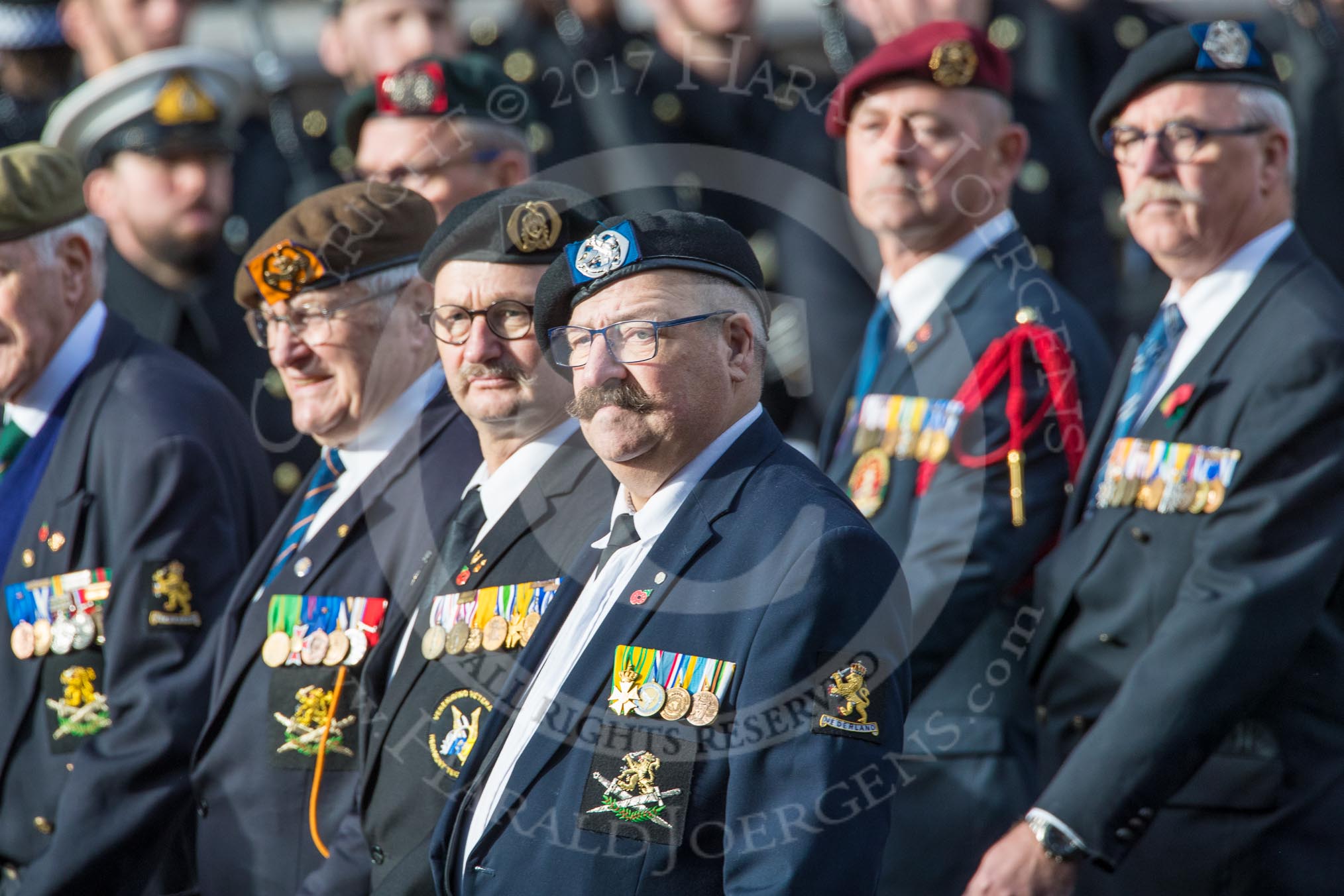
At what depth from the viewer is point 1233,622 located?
11.7 feet

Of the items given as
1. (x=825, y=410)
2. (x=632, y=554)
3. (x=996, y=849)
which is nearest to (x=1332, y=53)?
(x=825, y=410)

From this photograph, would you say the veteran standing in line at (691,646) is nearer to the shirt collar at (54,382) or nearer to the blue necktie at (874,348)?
the blue necktie at (874,348)

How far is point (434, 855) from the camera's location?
3.18m

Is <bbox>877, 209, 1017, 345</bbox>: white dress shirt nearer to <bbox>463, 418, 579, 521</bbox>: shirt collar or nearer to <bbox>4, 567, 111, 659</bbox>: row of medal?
<bbox>463, 418, 579, 521</bbox>: shirt collar

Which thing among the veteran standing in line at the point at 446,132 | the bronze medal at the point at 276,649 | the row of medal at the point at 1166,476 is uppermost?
the veteran standing in line at the point at 446,132

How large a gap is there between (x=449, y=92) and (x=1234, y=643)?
289cm

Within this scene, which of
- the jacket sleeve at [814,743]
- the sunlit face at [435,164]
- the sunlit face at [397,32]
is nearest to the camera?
the jacket sleeve at [814,743]

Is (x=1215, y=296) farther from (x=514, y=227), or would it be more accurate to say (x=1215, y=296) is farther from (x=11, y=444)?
(x=11, y=444)

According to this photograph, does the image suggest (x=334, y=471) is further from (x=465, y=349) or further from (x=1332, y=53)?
(x=1332, y=53)

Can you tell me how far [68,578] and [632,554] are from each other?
5.92 feet

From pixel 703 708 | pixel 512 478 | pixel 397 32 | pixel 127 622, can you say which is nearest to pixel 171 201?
pixel 397 32

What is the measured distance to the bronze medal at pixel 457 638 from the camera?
349cm

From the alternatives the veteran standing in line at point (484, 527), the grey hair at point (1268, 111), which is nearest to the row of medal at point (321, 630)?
the veteran standing in line at point (484, 527)

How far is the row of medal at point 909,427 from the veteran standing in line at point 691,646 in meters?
1.01
